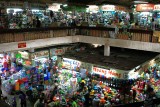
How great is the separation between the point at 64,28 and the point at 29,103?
6.47 metres

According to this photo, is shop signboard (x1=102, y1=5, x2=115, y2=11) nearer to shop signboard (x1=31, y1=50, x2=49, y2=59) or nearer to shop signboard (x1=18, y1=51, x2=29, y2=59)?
shop signboard (x1=31, y1=50, x2=49, y2=59)

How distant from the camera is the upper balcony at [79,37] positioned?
42.4 feet

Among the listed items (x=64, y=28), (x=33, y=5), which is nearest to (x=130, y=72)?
(x=64, y=28)

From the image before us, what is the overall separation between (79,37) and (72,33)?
2.32 feet

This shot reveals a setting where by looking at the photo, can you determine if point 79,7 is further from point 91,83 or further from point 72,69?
point 91,83

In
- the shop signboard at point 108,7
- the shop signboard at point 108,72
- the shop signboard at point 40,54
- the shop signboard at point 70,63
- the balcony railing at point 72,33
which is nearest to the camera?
the shop signboard at point 108,72

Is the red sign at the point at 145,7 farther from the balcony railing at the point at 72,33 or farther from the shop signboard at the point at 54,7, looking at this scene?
the shop signboard at the point at 54,7

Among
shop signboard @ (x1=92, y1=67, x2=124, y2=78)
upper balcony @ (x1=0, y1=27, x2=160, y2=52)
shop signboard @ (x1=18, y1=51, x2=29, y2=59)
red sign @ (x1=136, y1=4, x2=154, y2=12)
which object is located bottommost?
shop signboard @ (x1=92, y1=67, x2=124, y2=78)

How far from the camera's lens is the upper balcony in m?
12.9

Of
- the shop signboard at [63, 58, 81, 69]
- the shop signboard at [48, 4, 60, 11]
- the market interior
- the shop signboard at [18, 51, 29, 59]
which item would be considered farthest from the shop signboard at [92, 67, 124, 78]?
the shop signboard at [48, 4, 60, 11]

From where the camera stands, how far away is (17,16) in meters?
15.8

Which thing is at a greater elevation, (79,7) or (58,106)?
(79,7)

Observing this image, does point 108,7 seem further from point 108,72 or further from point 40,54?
point 108,72

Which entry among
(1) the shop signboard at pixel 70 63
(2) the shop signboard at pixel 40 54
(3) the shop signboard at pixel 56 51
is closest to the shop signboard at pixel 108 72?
(1) the shop signboard at pixel 70 63
